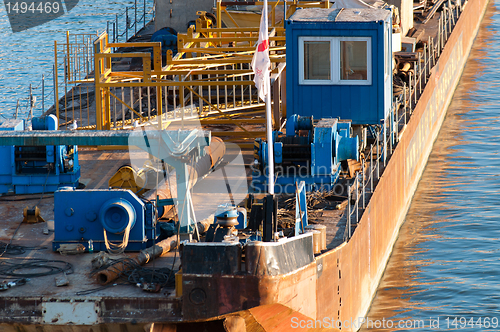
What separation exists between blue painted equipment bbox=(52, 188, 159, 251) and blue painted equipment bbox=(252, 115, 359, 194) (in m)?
3.64

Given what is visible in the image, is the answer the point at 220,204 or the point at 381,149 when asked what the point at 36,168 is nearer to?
the point at 220,204

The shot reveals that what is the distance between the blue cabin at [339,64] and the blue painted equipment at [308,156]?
1456 mm

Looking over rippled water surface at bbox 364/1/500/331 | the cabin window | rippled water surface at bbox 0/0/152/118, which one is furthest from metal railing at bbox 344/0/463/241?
rippled water surface at bbox 0/0/152/118

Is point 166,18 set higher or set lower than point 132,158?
higher

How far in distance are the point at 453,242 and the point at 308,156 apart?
6.31 meters

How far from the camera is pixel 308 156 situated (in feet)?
50.0

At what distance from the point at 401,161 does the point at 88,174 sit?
27.0 ft

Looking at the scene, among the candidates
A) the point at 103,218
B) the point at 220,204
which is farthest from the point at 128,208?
the point at 220,204

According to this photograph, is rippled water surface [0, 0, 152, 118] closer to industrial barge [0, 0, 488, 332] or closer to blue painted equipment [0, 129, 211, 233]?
industrial barge [0, 0, 488, 332]

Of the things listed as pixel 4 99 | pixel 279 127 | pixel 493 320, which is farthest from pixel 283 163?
pixel 4 99

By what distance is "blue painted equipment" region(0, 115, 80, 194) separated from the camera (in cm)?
1525

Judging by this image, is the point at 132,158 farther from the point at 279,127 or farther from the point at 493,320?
the point at 493,320

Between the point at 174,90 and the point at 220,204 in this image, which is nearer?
the point at 220,204

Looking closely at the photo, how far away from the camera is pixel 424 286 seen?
17.1 meters
